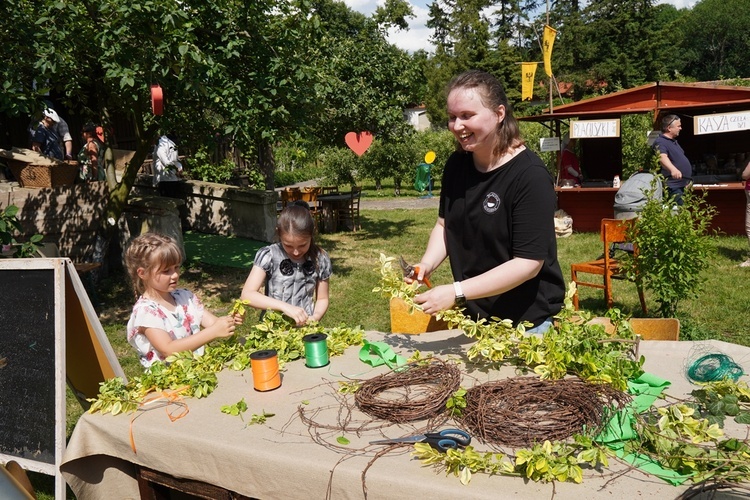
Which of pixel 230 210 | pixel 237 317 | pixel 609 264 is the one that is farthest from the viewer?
pixel 230 210

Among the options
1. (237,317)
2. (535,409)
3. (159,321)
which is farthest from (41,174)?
(535,409)

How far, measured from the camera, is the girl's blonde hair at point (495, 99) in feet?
8.13

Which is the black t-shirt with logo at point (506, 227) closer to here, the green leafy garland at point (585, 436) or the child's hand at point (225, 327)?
the green leafy garland at point (585, 436)

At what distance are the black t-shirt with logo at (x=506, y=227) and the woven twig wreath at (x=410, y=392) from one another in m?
0.45

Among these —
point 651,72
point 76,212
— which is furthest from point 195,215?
point 651,72

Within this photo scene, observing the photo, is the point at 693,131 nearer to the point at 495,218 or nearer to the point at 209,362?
the point at 495,218

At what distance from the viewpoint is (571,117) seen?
40.1 ft

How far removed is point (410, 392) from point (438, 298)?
0.41 meters

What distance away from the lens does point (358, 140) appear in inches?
496

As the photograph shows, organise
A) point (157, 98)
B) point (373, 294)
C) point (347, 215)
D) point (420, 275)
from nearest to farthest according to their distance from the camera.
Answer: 1. point (420, 275)
2. point (157, 98)
3. point (373, 294)
4. point (347, 215)

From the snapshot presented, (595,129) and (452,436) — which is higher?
(595,129)

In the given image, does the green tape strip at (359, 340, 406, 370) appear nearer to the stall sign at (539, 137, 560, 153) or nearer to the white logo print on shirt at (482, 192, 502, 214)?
the white logo print on shirt at (482, 192, 502, 214)

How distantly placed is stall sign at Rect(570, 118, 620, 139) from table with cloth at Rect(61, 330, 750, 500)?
365 inches

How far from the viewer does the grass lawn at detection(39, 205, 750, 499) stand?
5922 millimetres
